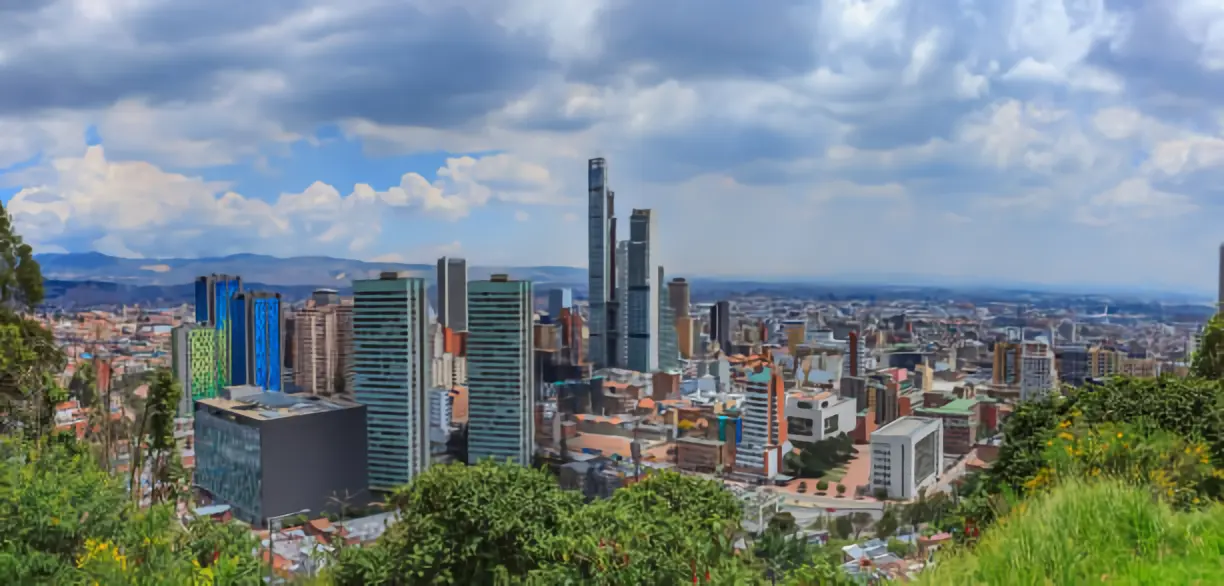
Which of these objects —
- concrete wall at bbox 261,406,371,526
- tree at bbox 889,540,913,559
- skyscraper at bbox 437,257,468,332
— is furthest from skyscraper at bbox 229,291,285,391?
tree at bbox 889,540,913,559

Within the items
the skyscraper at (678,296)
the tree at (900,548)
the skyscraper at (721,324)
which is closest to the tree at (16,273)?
the tree at (900,548)

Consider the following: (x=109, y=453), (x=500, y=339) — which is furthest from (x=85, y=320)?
(x=500, y=339)

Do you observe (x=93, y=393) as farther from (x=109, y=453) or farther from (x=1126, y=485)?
(x=1126, y=485)

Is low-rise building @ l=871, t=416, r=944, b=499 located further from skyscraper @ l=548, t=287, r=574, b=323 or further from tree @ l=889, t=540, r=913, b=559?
skyscraper @ l=548, t=287, r=574, b=323

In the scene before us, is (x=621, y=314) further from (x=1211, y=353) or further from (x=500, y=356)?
(x=1211, y=353)

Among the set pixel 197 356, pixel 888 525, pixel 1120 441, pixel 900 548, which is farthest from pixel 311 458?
pixel 1120 441

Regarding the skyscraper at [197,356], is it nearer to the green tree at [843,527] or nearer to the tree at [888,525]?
the green tree at [843,527]
